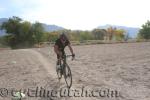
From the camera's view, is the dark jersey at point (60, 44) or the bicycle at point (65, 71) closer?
the bicycle at point (65, 71)

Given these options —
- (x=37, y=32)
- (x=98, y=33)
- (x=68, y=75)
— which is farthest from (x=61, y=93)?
(x=98, y=33)

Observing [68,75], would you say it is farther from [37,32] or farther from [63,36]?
[37,32]

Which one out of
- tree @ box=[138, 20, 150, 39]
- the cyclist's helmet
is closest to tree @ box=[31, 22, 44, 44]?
tree @ box=[138, 20, 150, 39]

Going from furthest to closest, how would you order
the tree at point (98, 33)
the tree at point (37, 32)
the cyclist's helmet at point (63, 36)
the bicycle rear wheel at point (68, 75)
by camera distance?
the tree at point (98, 33) < the tree at point (37, 32) < the cyclist's helmet at point (63, 36) < the bicycle rear wheel at point (68, 75)

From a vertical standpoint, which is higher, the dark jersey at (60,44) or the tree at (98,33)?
the dark jersey at (60,44)

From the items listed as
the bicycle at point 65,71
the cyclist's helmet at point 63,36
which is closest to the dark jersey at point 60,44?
the cyclist's helmet at point 63,36

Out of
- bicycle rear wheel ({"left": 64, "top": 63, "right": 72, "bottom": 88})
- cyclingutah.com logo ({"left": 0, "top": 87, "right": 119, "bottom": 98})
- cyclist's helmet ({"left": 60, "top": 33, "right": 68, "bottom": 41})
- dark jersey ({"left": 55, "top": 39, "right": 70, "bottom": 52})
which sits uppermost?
cyclist's helmet ({"left": 60, "top": 33, "right": 68, "bottom": 41})

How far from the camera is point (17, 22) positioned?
286 feet

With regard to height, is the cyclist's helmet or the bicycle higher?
the cyclist's helmet

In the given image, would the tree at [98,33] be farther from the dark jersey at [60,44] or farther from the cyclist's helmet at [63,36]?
the cyclist's helmet at [63,36]

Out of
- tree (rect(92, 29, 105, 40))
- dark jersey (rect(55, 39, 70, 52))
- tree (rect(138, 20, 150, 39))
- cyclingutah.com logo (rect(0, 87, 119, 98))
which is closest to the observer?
cyclingutah.com logo (rect(0, 87, 119, 98))

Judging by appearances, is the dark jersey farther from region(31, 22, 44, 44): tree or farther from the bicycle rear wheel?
region(31, 22, 44, 44): tree

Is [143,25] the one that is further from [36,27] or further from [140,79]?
[140,79]

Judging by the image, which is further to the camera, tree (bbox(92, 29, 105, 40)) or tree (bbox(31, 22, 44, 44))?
tree (bbox(92, 29, 105, 40))
